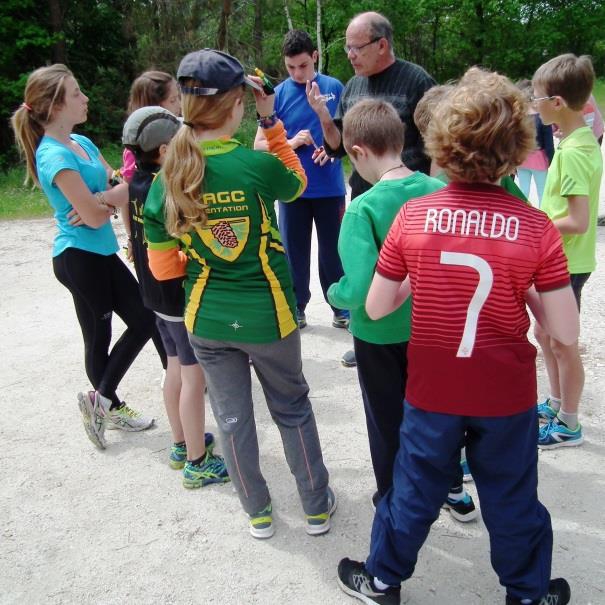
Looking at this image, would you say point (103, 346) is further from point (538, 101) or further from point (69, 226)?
point (538, 101)

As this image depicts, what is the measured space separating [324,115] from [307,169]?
2.51 feet

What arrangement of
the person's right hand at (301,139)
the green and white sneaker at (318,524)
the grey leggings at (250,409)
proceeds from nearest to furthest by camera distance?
the grey leggings at (250,409) < the green and white sneaker at (318,524) < the person's right hand at (301,139)

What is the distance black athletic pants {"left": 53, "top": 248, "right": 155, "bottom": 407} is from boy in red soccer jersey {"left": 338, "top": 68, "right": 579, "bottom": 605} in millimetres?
1879

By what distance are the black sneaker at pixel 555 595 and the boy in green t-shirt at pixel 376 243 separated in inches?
27.5

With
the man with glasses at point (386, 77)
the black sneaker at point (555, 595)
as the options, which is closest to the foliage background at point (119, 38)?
the man with glasses at point (386, 77)

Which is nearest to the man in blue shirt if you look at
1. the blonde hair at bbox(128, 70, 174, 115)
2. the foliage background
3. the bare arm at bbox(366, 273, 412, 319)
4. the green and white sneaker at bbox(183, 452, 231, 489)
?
the blonde hair at bbox(128, 70, 174, 115)

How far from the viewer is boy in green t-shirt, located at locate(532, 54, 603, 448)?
2.70 m

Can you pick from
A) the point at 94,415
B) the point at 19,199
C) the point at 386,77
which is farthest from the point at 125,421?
the point at 19,199

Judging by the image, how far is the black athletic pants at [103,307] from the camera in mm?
3270

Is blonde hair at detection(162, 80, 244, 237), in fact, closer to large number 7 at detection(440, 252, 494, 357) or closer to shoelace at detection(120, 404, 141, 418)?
large number 7 at detection(440, 252, 494, 357)

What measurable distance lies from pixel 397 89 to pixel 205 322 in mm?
2173

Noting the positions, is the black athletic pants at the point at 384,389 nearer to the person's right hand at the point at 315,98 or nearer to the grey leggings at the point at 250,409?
the grey leggings at the point at 250,409

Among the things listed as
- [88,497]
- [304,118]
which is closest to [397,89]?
[304,118]

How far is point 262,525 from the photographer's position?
2.68 metres
